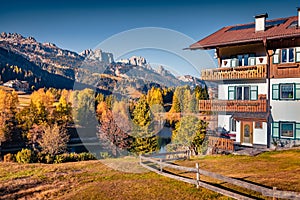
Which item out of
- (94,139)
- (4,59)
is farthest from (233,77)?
(4,59)

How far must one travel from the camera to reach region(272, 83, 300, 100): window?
21.9m

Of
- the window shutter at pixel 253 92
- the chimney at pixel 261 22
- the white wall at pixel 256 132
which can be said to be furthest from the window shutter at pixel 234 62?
the white wall at pixel 256 132

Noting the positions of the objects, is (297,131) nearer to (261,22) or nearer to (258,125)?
(258,125)

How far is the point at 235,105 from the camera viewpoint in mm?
→ 23562

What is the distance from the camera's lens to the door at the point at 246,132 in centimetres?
2369

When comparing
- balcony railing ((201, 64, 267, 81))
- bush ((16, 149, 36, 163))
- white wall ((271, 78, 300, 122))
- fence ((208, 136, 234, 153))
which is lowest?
bush ((16, 149, 36, 163))

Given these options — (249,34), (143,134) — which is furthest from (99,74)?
(249,34)

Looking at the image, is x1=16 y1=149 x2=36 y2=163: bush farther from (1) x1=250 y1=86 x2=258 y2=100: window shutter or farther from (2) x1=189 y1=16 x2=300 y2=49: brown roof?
(1) x1=250 y1=86 x2=258 y2=100: window shutter

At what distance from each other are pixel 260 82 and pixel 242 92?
65.8 inches

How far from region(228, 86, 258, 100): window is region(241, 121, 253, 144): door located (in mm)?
2133

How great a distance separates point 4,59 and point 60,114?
123 meters

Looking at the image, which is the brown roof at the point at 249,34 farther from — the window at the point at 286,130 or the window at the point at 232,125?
the window at the point at 286,130

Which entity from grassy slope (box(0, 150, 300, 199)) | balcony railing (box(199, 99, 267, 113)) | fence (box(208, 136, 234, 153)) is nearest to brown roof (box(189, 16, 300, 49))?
balcony railing (box(199, 99, 267, 113))

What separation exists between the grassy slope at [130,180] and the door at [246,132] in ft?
14.6
